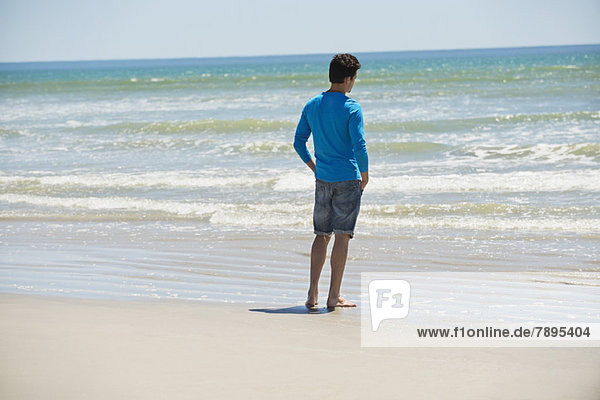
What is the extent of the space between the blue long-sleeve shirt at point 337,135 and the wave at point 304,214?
3.45 metres

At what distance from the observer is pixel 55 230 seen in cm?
835

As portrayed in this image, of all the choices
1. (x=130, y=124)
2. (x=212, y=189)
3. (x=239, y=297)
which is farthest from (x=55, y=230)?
(x=130, y=124)

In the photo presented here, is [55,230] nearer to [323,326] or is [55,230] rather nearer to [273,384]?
[323,326]

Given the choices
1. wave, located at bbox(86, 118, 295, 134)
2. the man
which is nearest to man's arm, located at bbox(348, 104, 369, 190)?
the man

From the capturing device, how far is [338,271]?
4945mm

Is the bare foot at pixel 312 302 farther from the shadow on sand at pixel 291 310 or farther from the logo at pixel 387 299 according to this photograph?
the logo at pixel 387 299

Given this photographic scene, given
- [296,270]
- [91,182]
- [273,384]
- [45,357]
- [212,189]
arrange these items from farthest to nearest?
[91,182], [212,189], [296,270], [45,357], [273,384]

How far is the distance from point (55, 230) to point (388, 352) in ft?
18.6

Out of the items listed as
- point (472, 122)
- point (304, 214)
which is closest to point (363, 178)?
point (304, 214)

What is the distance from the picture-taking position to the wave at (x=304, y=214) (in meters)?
7.96

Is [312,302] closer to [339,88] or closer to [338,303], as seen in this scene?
[338,303]

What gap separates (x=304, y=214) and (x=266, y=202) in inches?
41.6

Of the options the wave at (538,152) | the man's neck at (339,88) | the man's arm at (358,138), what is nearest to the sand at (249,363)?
the man's arm at (358,138)

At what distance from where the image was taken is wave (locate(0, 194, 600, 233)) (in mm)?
7965
